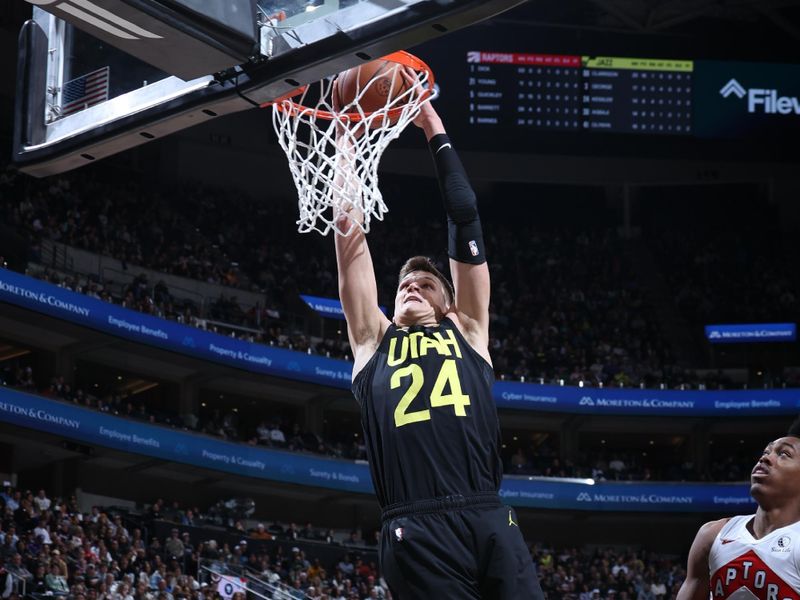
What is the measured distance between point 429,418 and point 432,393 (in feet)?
0.33

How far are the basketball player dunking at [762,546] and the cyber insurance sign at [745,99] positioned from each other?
92.2 feet

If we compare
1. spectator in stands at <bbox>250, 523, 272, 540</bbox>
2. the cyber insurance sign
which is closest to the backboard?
spectator in stands at <bbox>250, 523, 272, 540</bbox>

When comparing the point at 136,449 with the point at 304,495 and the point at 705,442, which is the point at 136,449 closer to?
the point at 304,495

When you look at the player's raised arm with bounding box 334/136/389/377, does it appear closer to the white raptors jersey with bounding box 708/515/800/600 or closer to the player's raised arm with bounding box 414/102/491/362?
the player's raised arm with bounding box 414/102/491/362

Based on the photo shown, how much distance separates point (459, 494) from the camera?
3.97 metres

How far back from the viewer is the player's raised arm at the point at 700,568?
5078 millimetres

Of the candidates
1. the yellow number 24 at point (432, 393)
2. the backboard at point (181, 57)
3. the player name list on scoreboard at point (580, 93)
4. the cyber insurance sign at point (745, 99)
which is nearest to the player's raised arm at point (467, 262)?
the yellow number 24 at point (432, 393)

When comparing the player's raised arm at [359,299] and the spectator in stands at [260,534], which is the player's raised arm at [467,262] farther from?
the spectator in stands at [260,534]

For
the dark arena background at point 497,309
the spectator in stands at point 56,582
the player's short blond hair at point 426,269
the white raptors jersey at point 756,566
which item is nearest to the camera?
the player's short blond hair at point 426,269

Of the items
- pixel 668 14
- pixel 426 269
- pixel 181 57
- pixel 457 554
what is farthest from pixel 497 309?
pixel 457 554

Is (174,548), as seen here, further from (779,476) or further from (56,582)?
(779,476)

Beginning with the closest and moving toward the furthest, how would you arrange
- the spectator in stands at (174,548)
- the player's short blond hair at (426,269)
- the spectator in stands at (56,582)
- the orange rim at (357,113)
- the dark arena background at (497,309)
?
the player's short blond hair at (426,269) → the orange rim at (357,113) → the spectator in stands at (56,582) → the spectator in stands at (174,548) → the dark arena background at (497,309)

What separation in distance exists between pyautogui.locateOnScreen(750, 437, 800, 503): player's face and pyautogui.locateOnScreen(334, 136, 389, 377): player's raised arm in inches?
71.9

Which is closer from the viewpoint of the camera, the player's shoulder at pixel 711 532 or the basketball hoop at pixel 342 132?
the player's shoulder at pixel 711 532
